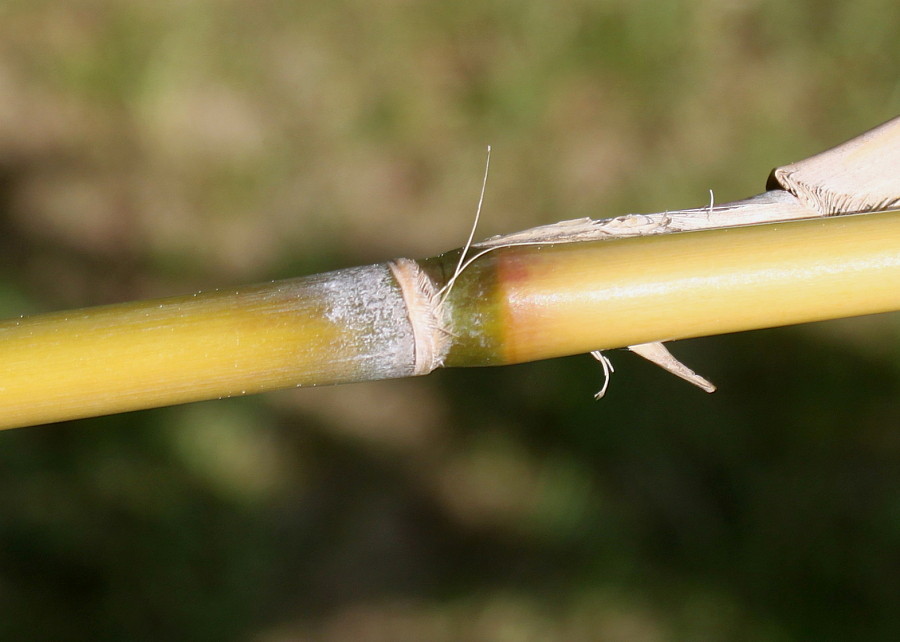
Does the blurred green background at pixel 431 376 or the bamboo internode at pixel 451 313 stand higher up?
the blurred green background at pixel 431 376

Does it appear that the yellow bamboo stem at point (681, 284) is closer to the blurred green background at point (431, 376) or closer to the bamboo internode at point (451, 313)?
the bamboo internode at point (451, 313)

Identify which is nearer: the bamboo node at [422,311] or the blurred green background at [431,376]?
the bamboo node at [422,311]

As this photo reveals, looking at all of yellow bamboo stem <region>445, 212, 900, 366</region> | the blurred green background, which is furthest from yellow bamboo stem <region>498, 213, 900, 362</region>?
the blurred green background

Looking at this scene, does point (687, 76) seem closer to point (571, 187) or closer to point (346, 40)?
point (571, 187)

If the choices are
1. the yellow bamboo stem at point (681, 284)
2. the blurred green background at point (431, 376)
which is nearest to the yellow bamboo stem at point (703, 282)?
the yellow bamboo stem at point (681, 284)

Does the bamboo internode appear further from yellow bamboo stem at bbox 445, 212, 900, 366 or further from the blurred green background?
the blurred green background

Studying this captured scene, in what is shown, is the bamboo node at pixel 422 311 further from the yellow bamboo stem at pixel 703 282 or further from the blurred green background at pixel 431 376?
the blurred green background at pixel 431 376
